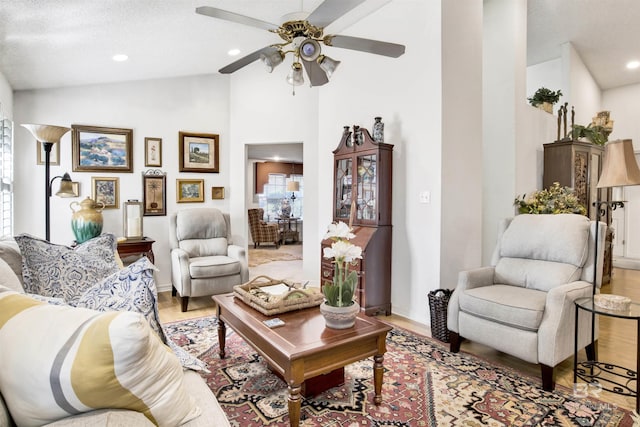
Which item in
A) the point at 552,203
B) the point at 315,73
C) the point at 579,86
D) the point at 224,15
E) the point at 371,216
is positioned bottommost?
the point at 371,216

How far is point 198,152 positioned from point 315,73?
2516mm

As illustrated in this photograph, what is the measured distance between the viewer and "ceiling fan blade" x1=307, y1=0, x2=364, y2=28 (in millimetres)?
2030

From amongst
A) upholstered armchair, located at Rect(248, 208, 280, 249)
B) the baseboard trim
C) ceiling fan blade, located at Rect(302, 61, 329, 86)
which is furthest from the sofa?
the baseboard trim

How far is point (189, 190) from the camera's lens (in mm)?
4746

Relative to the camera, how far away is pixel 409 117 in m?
3.53

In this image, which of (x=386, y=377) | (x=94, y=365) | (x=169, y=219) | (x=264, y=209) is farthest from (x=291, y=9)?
(x=264, y=209)

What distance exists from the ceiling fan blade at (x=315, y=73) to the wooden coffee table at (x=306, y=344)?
1.85 m

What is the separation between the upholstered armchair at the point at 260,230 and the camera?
8.38m

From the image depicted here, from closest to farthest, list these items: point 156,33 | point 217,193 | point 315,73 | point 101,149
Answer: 1. point 315,73
2. point 156,33
3. point 101,149
4. point 217,193

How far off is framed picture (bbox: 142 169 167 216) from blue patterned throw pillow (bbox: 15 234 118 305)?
277cm

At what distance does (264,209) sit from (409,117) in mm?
6591

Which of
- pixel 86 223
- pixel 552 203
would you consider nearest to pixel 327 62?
pixel 86 223

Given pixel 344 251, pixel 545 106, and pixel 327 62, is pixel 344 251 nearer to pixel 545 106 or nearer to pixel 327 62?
pixel 327 62

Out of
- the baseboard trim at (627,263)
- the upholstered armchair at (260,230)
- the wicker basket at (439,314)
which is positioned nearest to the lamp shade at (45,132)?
the wicker basket at (439,314)
